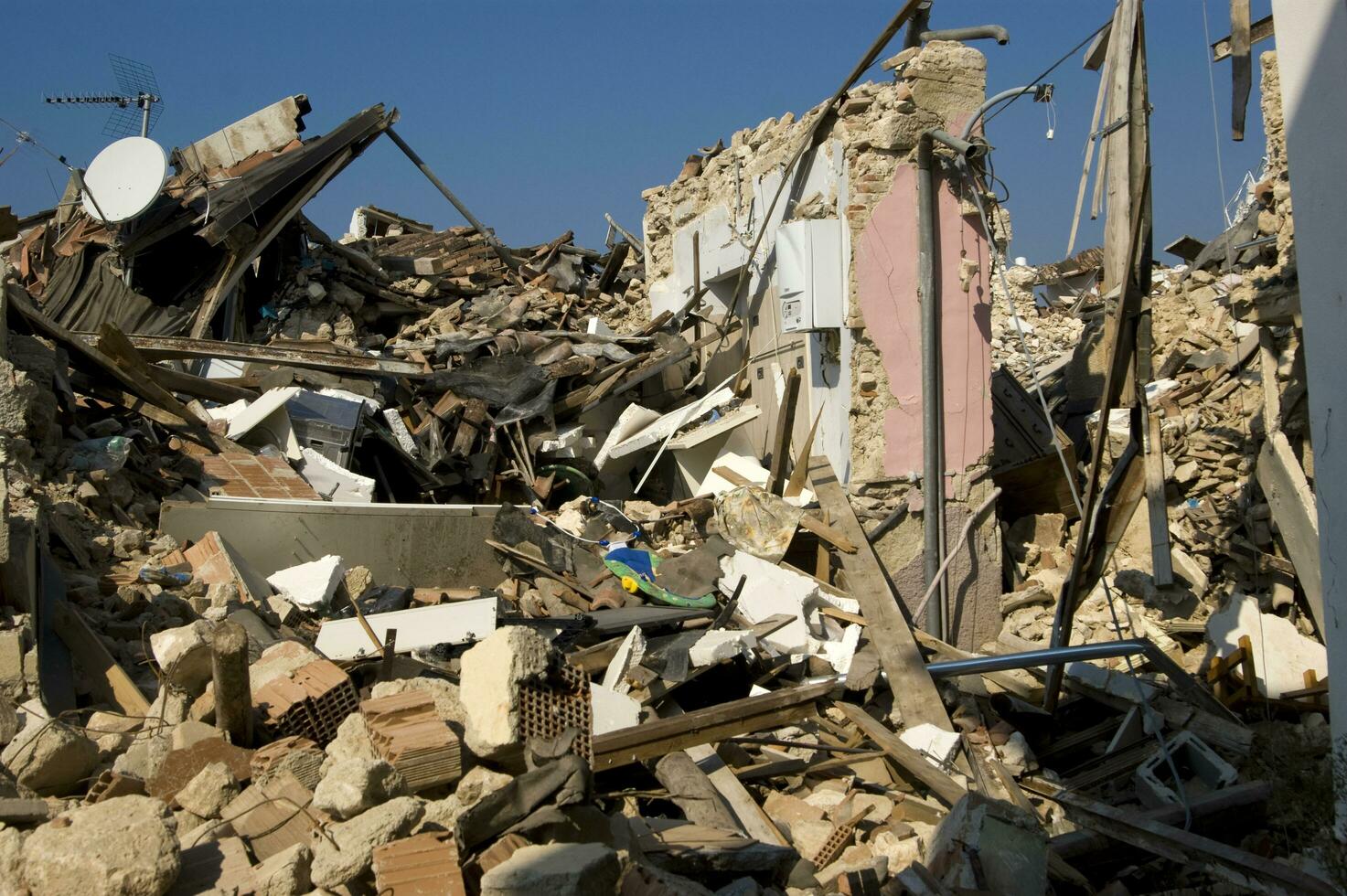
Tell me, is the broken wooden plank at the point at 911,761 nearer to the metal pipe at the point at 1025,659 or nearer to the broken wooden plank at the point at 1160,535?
the metal pipe at the point at 1025,659

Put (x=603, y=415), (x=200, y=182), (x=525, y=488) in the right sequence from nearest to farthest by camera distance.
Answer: (x=525, y=488)
(x=603, y=415)
(x=200, y=182)

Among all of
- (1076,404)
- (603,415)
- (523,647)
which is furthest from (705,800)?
(1076,404)

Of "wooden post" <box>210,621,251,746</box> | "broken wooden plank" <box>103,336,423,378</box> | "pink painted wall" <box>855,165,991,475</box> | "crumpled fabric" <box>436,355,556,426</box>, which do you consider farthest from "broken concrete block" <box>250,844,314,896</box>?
"crumpled fabric" <box>436,355,556,426</box>

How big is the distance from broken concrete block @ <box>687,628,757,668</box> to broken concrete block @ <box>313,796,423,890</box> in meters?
2.80

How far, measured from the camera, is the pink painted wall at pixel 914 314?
321 inches

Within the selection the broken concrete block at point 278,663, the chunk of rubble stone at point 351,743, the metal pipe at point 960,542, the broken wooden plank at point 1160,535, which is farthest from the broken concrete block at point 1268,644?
the broken concrete block at point 278,663

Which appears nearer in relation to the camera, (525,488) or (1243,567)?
(1243,567)

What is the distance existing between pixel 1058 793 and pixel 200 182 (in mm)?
12081

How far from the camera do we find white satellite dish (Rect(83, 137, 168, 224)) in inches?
452

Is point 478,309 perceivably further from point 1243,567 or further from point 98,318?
point 1243,567

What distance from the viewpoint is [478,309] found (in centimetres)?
1405

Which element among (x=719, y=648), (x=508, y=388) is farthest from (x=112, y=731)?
(x=508, y=388)

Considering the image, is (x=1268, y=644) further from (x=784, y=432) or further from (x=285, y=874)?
(x=285, y=874)

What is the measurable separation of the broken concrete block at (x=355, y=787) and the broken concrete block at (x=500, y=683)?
33 cm
